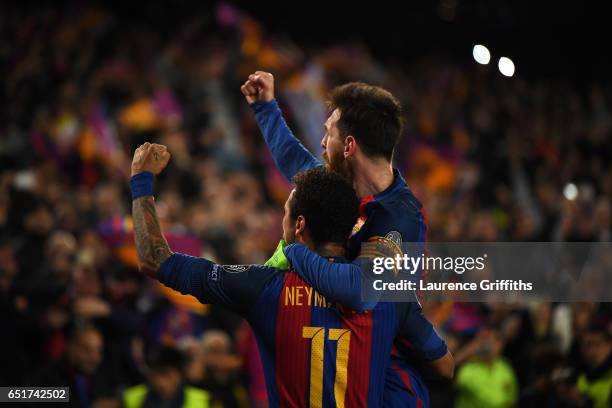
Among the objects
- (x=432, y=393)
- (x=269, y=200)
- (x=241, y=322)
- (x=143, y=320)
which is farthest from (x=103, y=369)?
(x=269, y=200)

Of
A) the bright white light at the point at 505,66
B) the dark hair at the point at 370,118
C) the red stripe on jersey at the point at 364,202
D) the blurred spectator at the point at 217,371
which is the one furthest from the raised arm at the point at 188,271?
the blurred spectator at the point at 217,371

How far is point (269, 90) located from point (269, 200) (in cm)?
643

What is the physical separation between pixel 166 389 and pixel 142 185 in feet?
8.06

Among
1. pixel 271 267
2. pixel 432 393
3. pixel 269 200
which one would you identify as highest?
pixel 269 200

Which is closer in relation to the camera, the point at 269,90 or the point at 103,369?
the point at 269,90

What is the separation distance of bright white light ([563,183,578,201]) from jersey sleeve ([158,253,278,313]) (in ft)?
22.1

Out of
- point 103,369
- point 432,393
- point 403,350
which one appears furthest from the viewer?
point 432,393

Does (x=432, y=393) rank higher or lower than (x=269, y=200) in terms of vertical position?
lower

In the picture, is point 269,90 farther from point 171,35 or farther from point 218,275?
point 171,35

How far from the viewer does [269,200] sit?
10555mm

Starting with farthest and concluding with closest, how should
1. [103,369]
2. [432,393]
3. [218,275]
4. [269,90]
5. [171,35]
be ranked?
[171,35]
[432,393]
[103,369]
[269,90]
[218,275]

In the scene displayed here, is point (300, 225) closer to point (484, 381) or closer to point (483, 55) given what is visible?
point (483, 55)

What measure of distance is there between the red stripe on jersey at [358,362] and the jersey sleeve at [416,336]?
8.5 inches

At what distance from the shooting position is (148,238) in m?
3.38
